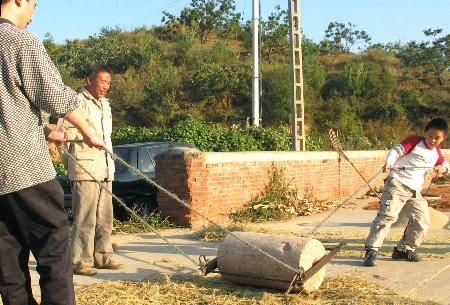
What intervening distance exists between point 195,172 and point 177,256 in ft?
11.0

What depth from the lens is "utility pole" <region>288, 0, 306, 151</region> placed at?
2072 cm

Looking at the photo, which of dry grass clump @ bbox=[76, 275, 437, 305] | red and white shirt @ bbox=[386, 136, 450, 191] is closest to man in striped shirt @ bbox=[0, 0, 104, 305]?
dry grass clump @ bbox=[76, 275, 437, 305]

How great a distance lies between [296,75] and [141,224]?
11.6 metres

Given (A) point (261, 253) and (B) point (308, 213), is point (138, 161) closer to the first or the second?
(B) point (308, 213)

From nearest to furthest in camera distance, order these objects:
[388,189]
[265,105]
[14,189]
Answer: [14,189] < [388,189] < [265,105]

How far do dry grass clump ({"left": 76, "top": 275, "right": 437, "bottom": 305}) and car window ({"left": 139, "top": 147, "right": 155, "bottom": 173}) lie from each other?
21.6ft

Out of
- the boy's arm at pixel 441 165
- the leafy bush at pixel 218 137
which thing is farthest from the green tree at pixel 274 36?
the boy's arm at pixel 441 165

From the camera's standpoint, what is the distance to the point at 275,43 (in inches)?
2240

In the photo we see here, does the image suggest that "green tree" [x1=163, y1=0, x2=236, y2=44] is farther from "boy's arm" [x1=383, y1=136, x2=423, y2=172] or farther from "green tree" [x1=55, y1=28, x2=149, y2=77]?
"boy's arm" [x1=383, y1=136, x2=423, y2=172]

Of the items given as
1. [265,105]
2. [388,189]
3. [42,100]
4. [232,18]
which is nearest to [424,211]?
[388,189]

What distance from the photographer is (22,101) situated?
12.2 feet

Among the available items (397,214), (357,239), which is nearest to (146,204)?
(357,239)

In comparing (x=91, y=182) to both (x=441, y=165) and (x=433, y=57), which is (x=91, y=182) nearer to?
(x=441, y=165)

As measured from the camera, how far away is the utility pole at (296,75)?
20719mm
